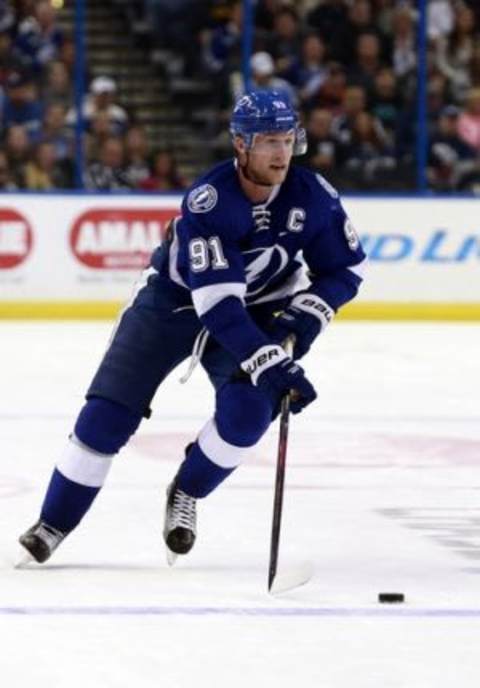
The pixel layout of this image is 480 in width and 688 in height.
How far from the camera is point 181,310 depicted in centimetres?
564

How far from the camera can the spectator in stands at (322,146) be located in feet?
45.2

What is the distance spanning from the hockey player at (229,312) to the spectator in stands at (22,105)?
7.80 meters

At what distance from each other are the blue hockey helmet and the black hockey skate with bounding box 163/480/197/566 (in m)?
0.94

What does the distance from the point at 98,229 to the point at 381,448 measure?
5488 millimetres

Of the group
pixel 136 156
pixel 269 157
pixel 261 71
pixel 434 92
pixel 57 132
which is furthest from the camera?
pixel 434 92

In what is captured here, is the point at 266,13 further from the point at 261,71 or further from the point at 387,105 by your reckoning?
the point at 387,105

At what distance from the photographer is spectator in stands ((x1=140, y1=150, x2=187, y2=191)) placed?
13.6 meters

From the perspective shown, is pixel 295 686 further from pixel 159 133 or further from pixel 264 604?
pixel 159 133

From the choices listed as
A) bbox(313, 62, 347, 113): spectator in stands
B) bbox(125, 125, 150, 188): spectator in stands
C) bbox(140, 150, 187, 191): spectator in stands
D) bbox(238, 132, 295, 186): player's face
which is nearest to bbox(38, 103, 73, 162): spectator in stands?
bbox(125, 125, 150, 188): spectator in stands

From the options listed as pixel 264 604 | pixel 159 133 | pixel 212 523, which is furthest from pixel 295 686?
pixel 159 133

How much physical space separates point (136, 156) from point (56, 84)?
65 centimetres

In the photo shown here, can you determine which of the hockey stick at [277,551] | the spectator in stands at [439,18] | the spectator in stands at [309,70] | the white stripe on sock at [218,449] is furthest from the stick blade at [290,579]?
the spectator in stands at [439,18]

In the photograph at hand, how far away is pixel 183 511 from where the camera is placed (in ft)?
18.6

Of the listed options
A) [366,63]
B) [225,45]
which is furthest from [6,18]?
[366,63]
